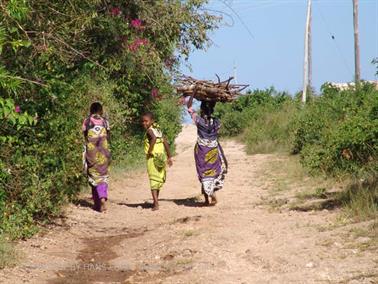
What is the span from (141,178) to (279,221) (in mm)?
7954

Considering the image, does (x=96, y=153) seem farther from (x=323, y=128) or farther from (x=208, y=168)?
(x=323, y=128)

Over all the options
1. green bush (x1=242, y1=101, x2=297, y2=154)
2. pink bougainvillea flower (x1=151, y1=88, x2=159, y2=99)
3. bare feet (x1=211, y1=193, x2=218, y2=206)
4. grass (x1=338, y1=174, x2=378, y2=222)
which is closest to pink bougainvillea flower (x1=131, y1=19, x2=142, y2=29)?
pink bougainvillea flower (x1=151, y1=88, x2=159, y2=99)

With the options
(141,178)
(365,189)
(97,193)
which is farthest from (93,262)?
(141,178)

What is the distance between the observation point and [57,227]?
9.30 metres

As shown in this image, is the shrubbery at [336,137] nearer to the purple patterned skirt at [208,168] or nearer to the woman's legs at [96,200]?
the purple patterned skirt at [208,168]

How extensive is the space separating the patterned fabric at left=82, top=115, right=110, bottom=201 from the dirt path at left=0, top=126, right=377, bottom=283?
488 millimetres

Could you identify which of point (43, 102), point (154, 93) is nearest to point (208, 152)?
point (43, 102)

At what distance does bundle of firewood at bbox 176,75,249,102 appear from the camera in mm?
11109

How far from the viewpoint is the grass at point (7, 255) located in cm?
676

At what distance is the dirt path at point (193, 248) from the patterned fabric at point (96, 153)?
488 millimetres

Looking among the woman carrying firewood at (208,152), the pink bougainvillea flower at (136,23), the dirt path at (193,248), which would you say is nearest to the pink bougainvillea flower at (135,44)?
the pink bougainvillea flower at (136,23)

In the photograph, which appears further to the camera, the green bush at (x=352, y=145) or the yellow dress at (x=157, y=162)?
the yellow dress at (x=157, y=162)

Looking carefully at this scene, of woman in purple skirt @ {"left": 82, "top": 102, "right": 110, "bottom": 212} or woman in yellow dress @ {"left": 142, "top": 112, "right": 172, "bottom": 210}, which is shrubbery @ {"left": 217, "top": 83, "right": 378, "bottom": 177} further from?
woman in purple skirt @ {"left": 82, "top": 102, "right": 110, "bottom": 212}

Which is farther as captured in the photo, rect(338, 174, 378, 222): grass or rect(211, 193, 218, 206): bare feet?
rect(211, 193, 218, 206): bare feet
